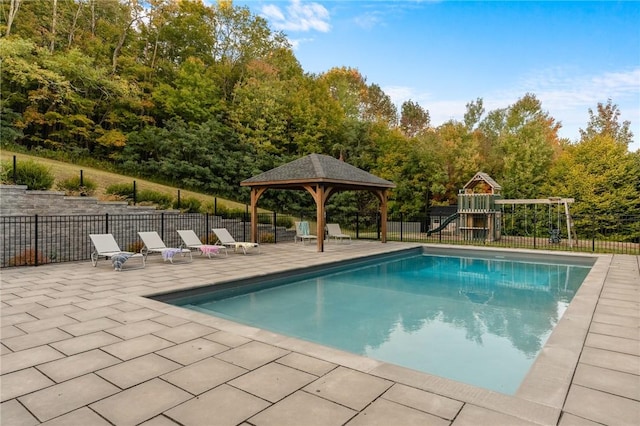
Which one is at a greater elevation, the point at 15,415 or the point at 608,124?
the point at 608,124

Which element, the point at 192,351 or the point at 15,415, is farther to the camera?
the point at 192,351

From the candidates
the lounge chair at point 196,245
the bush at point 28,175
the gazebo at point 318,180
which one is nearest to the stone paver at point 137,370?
the lounge chair at point 196,245

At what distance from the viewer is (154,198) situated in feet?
45.1

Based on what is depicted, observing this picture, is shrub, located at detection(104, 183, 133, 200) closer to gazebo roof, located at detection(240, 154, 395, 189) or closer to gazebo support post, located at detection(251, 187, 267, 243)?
gazebo roof, located at detection(240, 154, 395, 189)

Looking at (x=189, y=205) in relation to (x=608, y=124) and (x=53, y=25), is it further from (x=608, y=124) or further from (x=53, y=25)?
(x=608, y=124)

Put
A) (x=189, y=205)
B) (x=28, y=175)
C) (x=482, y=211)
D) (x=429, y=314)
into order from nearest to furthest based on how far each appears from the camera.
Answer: (x=429, y=314)
(x=28, y=175)
(x=189, y=205)
(x=482, y=211)

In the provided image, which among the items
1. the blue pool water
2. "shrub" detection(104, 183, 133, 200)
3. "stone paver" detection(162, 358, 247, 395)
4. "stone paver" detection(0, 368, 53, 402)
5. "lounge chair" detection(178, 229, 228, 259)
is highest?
"shrub" detection(104, 183, 133, 200)

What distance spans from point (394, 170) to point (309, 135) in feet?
22.1

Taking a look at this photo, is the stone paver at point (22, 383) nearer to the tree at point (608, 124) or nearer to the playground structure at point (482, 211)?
the playground structure at point (482, 211)

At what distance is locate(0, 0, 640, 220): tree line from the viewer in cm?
1941

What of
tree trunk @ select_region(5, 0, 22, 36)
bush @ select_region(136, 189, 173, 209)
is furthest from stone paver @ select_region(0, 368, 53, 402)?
tree trunk @ select_region(5, 0, 22, 36)

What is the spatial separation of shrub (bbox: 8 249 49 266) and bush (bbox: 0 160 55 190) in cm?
234

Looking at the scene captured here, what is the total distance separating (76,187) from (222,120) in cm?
1514

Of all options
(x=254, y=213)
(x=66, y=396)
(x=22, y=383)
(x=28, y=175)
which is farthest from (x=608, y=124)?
(x=22, y=383)
